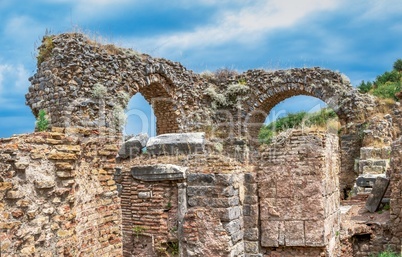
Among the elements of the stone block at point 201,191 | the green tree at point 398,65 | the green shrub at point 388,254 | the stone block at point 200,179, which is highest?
the green tree at point 398,65

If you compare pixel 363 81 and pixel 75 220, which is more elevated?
pixel 363 81

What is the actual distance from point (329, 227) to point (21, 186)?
16.4 ft

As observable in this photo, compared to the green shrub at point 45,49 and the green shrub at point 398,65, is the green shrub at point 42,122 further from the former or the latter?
the green shrub at point 398,65

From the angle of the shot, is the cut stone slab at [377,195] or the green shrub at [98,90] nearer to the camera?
the cut stone slab at [377,195]

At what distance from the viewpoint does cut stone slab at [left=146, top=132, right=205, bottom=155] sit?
7932 millimetres

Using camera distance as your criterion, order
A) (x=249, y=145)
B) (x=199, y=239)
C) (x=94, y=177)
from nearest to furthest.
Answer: (x=94, y=177) < (x=199, y=239) < (x=249, y=145)

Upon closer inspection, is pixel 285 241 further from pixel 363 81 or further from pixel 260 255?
pixel 363 81

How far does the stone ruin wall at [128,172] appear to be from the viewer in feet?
13.1

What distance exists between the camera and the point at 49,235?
13.2 ft

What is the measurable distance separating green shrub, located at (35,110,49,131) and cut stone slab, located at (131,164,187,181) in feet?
16.2

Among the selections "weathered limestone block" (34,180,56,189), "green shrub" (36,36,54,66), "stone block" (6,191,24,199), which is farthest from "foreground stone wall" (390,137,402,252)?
"green shrub" (36,36,54,66)

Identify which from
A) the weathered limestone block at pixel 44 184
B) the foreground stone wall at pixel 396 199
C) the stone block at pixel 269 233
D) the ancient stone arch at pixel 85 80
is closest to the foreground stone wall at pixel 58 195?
the weathered limestone block at pixel 44 184

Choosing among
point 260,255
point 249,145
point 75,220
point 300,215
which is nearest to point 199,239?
point 260,255

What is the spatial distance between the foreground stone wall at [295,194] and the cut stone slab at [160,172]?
1254 millimetres
